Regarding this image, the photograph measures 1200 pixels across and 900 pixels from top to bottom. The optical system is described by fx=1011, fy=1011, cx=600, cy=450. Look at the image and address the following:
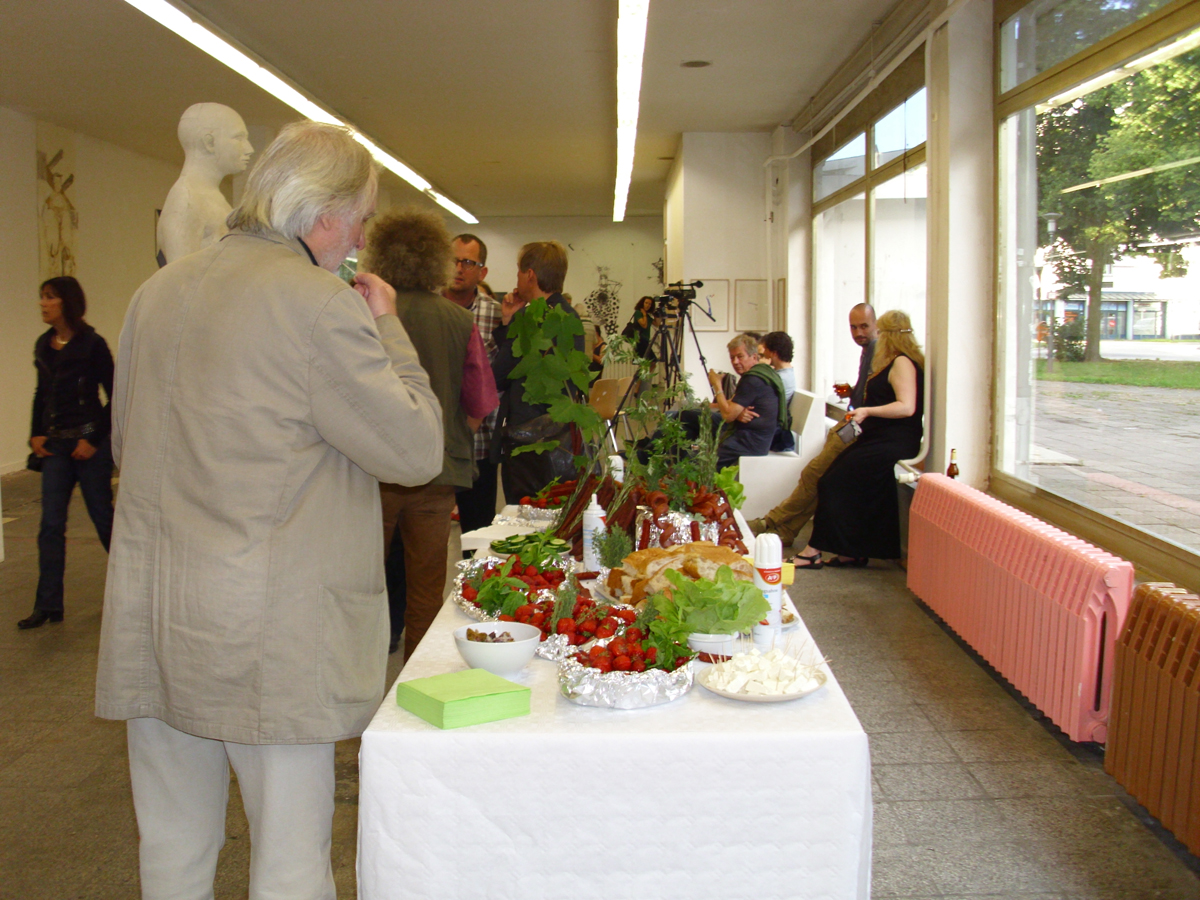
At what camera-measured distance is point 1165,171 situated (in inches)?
131

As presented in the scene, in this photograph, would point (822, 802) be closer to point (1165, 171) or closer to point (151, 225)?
point (1165, 171)

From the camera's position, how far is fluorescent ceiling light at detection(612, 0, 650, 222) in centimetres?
542

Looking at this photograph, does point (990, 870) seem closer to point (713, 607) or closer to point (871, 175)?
point (713, 607)

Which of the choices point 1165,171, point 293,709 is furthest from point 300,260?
point 1165,171

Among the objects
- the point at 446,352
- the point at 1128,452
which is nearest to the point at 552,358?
the point at 446,352

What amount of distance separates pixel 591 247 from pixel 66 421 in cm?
1514

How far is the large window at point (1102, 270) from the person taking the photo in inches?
129

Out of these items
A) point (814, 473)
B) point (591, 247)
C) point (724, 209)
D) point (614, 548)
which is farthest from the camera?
point (591, 247)

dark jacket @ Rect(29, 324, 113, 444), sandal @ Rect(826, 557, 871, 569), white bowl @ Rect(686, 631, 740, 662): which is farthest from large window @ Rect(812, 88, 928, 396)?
white bowl @ Rect(686, 631, 740, 662)

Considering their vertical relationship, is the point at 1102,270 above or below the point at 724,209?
below

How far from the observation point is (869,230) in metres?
7.38

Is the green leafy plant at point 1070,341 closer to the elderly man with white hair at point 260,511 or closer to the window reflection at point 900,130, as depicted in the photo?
the window reflection at point 900,130

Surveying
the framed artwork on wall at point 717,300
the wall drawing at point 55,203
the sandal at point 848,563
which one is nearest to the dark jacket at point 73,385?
the sandal at point 848,563

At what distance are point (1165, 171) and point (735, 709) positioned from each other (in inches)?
107
